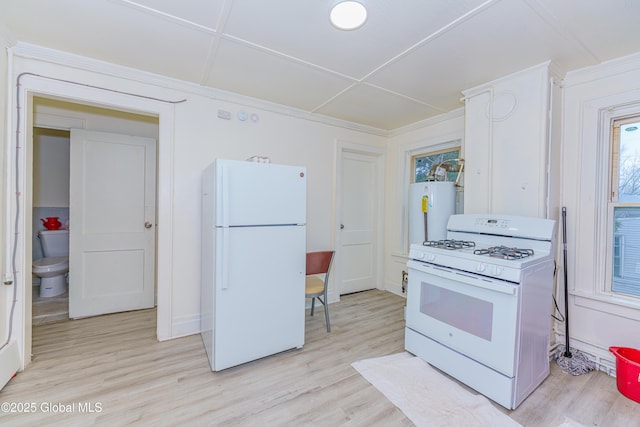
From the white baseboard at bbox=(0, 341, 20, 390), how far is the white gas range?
115 inches

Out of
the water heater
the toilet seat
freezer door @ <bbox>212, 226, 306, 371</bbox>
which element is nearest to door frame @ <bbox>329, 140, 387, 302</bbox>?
the water heater

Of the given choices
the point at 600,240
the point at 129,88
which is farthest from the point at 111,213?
the point at 600,240

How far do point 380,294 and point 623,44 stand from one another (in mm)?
3338

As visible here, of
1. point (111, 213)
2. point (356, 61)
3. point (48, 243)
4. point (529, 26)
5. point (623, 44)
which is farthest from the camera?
point (48, 243)

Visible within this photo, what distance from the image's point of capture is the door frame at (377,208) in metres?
3.55

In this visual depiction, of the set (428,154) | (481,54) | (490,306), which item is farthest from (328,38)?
(428,154)

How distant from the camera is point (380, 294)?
12.7 feet

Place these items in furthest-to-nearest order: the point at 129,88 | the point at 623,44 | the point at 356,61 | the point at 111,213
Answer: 1. the point at 111,213
2. the point at 129,88
3. the point at 356,61
4. the point at 623,44

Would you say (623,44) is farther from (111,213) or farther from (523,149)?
(111,213)

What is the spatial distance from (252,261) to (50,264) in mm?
3121

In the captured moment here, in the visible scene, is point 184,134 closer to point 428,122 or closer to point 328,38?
point 328,38

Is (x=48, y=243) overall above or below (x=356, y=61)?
below

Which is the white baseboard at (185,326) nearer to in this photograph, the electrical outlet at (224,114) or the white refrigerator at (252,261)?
the white refrigerator at (252,261)

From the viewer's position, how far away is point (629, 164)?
6.88 feet
